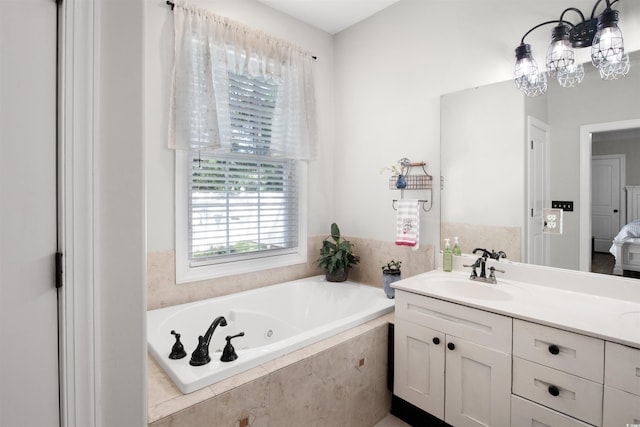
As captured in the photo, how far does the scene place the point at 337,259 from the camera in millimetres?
2848

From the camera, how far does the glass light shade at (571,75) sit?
1.79m

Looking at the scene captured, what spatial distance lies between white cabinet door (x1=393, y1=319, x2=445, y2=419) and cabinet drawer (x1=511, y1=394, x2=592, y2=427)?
36 centimetres

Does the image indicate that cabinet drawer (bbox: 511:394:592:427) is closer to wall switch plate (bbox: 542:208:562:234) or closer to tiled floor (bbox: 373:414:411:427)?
tiled floor (bbox: 373:414:411:427)

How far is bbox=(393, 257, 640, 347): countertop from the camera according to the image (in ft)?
4.45

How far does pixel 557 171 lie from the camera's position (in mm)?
1894

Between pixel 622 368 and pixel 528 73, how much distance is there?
155cm

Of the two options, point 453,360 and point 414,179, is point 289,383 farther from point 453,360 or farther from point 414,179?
point 414,179

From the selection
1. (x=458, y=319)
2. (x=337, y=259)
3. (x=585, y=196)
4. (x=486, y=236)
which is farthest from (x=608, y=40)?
(x=337, y=259)

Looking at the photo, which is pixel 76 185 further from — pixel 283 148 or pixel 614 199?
pixel 614 199

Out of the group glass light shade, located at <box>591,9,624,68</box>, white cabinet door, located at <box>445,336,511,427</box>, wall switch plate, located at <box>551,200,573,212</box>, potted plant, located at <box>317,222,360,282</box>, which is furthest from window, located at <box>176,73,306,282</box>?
glass light shade, located at <box>591,9,624,68</box>

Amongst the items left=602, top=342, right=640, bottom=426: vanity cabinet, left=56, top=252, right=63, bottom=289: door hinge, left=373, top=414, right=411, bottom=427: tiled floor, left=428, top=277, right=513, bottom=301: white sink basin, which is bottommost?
left=373, top=414, right=411, bottom=427: tiled floor

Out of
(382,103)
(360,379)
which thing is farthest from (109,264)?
(382,103)

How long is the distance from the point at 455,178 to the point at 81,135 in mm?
2160

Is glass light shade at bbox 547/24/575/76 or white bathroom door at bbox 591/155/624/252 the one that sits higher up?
glass light shade at bbox 547/24/575/76
